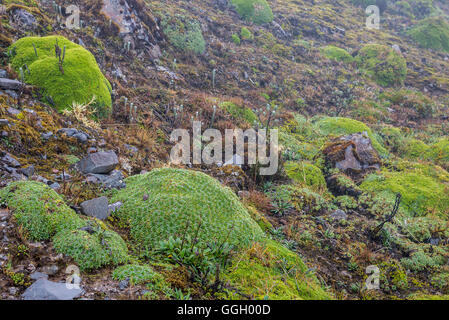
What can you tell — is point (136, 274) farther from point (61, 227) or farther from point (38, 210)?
point (38, 210)

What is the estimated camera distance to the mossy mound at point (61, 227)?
3.13 meters

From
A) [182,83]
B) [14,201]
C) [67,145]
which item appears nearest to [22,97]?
[67,145]

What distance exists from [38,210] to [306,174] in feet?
21.6

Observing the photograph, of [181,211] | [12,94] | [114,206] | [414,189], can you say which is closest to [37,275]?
[114,206]

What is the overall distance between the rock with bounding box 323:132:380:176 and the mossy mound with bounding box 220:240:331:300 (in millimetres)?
5352

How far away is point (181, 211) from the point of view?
4.05m

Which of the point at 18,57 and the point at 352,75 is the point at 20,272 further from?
the point at 352,75

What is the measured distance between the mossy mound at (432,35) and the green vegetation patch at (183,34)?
72.9ft

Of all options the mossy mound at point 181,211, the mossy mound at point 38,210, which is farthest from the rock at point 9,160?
the mossy mound at point 181,211

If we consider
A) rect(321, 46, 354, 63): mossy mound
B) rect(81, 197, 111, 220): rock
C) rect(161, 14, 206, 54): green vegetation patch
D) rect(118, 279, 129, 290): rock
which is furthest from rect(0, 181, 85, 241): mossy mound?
rect(321, 46, 354, 63): mossy mound

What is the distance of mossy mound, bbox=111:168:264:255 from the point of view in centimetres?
387

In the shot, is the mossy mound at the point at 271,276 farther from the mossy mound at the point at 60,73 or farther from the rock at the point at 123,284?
the mossy mound at the point at 60,73

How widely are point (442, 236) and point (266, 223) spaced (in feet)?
13.7

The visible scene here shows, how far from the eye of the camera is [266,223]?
538 centimetres
